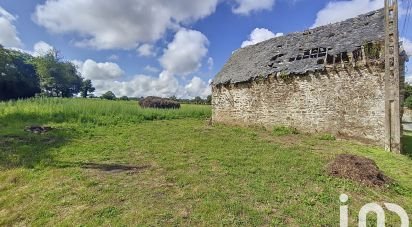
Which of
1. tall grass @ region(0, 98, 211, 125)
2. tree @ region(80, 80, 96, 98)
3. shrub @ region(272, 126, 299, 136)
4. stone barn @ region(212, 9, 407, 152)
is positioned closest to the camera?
stone barn @ region(212, 9, 407, 152)

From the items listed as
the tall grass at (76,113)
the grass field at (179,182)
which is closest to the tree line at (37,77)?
the tall grass at (76,113)

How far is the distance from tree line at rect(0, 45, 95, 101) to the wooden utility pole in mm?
35019

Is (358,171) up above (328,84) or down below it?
below

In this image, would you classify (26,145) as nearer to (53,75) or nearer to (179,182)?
(179,182)

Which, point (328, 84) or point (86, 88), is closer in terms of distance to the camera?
point (328, 84)

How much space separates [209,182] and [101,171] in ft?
9.54

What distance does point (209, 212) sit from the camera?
420cm

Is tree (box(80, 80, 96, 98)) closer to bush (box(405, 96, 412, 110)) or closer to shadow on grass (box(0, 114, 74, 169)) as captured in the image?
shadow on grass (box(0, 114, 74, 169))

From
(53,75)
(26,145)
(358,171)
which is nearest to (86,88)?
(53,75)

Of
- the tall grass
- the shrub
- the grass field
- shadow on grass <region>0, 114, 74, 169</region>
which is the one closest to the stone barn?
the shrub

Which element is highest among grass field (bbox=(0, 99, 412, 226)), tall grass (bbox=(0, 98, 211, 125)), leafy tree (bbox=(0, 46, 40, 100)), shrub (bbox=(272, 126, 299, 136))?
leafy tree (bbox=(0, 46, 40, 100))

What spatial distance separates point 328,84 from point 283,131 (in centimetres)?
306

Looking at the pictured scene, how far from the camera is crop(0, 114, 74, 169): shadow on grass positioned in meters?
6.93

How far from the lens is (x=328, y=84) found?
35.6ft
